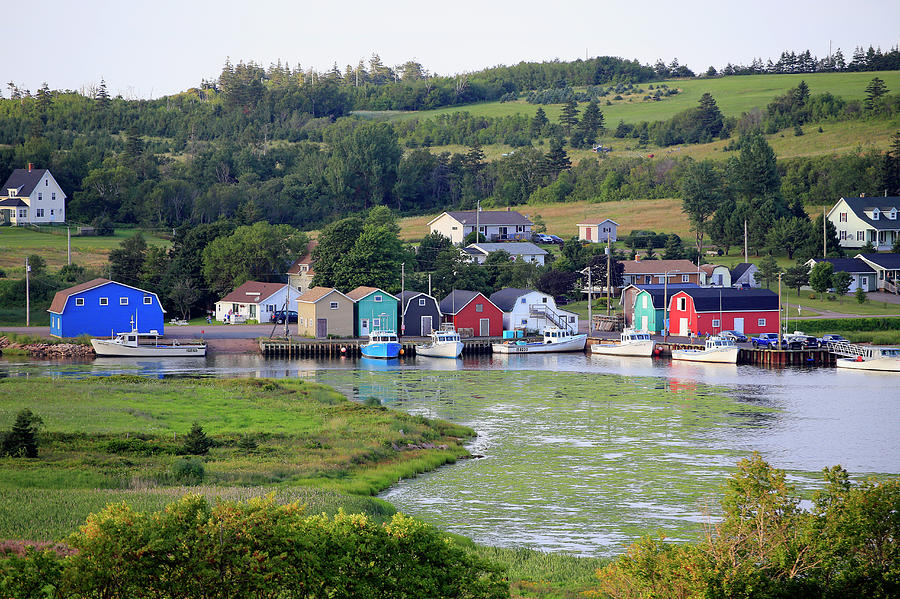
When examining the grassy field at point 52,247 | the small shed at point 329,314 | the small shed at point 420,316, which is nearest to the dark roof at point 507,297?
the small shed at point 420,316

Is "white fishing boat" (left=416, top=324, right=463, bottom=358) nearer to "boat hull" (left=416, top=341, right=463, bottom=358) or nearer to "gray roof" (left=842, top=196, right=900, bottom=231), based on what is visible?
"boat hull" (left=416, top=341, right=463, bottom=358)

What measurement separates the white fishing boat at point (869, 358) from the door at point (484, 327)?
22.3 m

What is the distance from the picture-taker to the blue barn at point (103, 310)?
64.6 metres

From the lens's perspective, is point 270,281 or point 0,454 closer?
point 0,454

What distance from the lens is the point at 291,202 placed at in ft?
378

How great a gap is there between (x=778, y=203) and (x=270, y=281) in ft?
159

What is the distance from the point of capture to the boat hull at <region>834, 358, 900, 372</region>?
57.8 m

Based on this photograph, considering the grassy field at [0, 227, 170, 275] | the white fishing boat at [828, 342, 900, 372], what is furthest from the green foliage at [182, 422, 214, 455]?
the grassy field at [0, 227, 170, 275]

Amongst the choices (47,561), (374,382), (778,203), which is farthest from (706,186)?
(47,561)

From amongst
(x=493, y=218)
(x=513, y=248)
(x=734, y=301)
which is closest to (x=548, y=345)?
(x=734, y=301)

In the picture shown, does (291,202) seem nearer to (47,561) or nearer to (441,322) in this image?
(441,322)

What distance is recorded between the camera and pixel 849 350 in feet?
198

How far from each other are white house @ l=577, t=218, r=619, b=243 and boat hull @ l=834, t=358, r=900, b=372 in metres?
41.6

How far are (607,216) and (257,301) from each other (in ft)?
159
